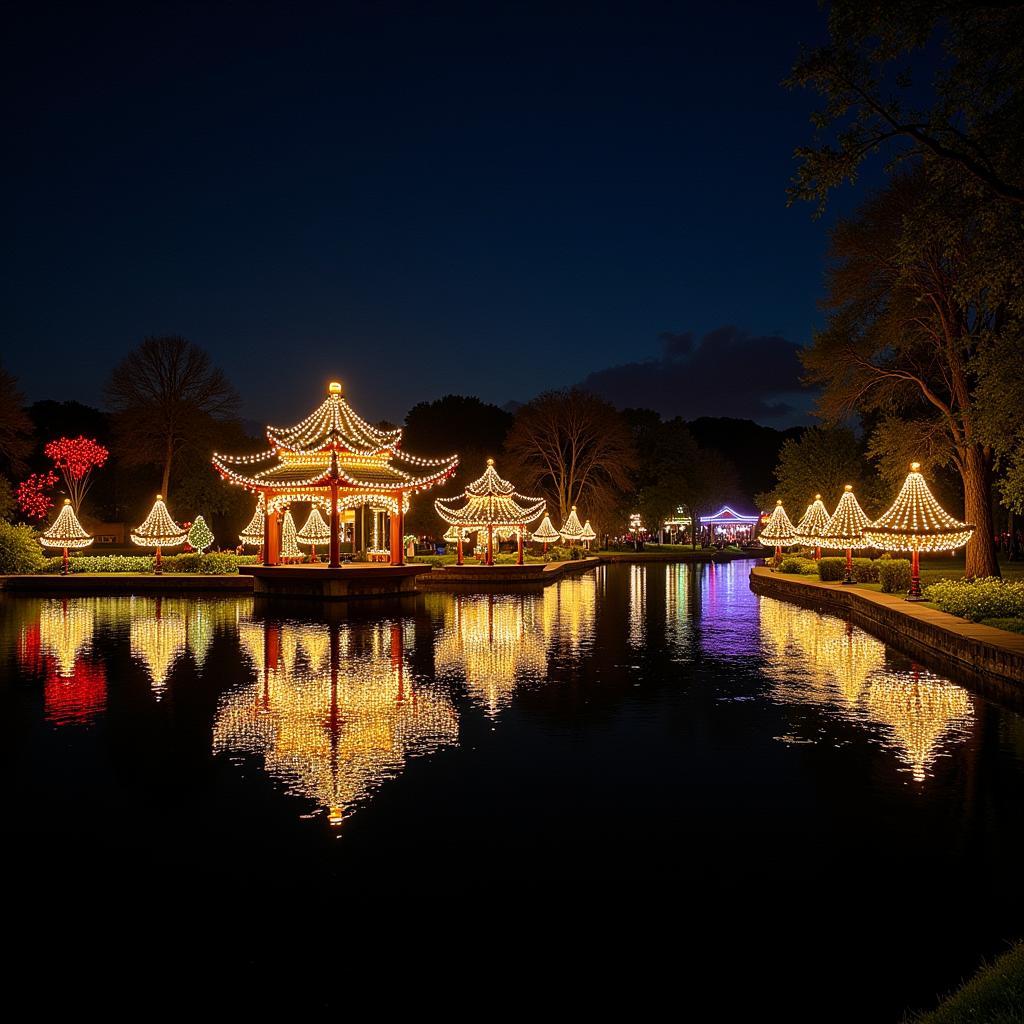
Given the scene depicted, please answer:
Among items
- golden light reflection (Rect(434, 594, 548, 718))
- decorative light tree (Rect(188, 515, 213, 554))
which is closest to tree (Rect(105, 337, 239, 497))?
decorative light tree (Rect(188, 515, 213, 554))

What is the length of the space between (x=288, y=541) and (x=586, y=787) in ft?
102

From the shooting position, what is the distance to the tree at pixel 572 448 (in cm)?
5675

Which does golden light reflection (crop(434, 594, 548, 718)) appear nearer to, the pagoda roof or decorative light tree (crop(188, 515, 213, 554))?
the pagoda roof

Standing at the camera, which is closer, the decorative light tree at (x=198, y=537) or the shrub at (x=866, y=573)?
the shrub at (x=866, y=573)

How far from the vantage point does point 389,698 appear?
35.4ft

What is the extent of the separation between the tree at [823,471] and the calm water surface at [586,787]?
38950 millimetres

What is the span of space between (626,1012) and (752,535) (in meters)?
84.5

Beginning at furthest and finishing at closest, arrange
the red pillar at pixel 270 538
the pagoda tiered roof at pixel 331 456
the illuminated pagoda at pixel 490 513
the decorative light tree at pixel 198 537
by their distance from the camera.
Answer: the decorative light tree at pixel 198 537 < the illuminated pagoda at pixel 490 513 < the red pillar at pixel 270 538 < the pagoda tiered roof at pixel 331 456

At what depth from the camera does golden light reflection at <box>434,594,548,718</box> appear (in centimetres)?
1184

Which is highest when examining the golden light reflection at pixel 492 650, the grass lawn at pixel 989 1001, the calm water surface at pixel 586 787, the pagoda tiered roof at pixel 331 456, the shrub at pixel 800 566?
the pagoda tiered roof at pixel 331 456

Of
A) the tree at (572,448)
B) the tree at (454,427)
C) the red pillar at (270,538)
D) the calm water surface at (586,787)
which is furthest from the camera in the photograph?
the tree at (454,427)

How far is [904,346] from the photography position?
86.3 ft

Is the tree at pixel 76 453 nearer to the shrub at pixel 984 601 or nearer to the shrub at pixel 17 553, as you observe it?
the shrub at pixel 17 553

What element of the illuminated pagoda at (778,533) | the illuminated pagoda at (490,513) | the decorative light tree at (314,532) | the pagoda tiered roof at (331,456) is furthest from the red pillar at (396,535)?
the illuminated pagoda at (778,533)
